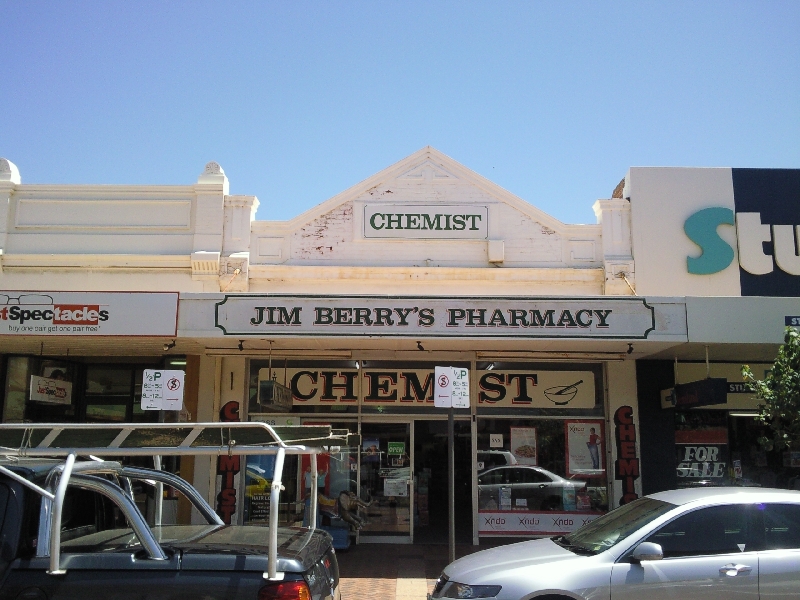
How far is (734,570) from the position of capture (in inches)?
238

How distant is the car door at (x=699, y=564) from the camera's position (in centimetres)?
601

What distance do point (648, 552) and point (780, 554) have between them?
1.17 metres

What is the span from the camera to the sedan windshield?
21.4ft

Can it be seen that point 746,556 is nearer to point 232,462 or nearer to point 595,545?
point 595,545

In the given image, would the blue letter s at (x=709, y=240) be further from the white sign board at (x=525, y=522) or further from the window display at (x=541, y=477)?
the white sign board at (x=525, y=522)

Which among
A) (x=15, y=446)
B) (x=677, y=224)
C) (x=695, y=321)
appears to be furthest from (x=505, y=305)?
(x=15, y=446)

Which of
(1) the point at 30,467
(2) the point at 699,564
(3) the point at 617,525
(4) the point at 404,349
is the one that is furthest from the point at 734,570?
(4) the point at 404,349

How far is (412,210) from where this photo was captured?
1421 cm

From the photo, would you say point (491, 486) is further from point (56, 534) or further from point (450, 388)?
→ point (56, 534)

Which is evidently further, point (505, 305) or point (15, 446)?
point (505, 305)

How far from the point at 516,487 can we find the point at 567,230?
4846 mm

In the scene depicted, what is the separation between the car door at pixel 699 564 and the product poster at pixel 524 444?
23.5ft

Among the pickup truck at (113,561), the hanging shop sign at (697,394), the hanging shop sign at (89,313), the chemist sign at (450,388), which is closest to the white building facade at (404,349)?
the hanging shop sign at (697,394)

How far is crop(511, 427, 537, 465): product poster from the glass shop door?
1887 mm
